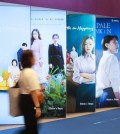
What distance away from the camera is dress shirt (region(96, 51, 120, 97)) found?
11352 mm

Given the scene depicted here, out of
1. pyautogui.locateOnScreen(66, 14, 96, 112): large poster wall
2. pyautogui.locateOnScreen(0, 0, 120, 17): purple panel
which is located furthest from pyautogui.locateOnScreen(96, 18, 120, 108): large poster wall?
pyautogui.locateOnScreen(66, 14, 96, 112): large poster wall

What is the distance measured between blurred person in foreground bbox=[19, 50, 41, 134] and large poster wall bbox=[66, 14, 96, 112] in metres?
5.42

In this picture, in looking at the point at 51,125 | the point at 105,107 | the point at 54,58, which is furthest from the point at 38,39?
the point at 105,107

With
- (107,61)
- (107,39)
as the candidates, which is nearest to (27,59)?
(107,61)

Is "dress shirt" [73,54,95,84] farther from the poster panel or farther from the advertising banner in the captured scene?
the poster panel

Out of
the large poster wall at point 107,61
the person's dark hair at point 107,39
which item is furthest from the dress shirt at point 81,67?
the person's dark hair at point 107,39

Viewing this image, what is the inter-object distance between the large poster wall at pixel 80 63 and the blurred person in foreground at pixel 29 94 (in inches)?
213

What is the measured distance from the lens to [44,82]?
917 centimetres

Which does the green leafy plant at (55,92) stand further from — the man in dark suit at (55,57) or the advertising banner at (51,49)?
the man in dark suit at (55,57)

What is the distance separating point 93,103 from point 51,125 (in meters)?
2.27

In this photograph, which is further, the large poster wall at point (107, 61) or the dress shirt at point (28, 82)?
the large poster wall at point (107, 61)

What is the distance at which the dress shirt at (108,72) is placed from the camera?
1135 cm

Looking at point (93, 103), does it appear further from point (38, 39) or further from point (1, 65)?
point (1, 65)

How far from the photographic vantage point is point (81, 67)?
34.2ft
